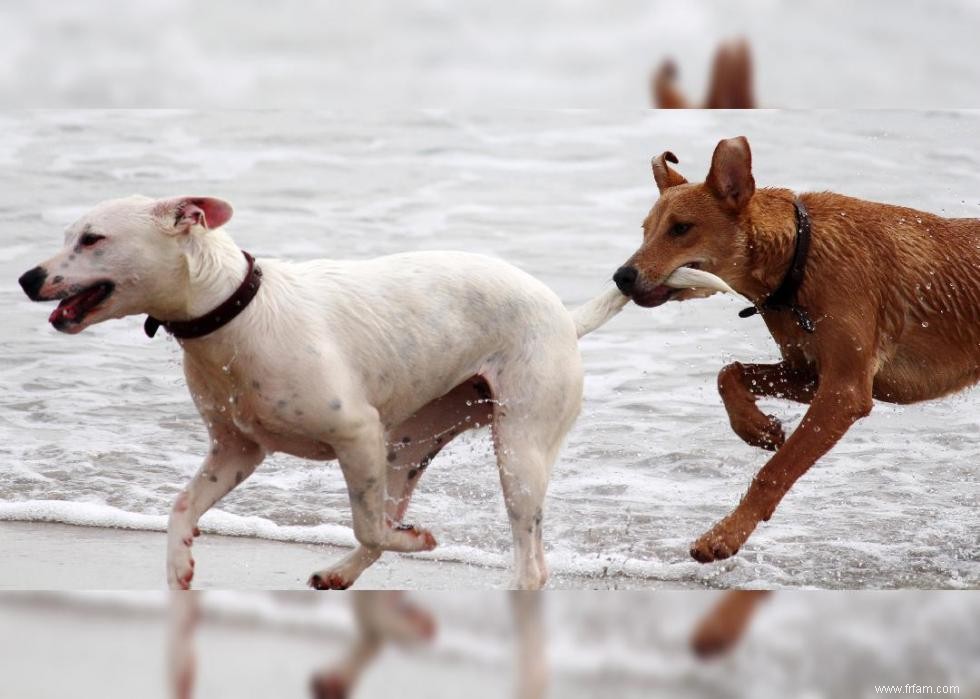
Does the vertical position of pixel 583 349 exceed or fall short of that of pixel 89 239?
it falls short

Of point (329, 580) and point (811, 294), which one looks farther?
point (811, 294)

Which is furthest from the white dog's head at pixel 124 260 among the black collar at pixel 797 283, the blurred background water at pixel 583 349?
the black collar at pixel 797 283

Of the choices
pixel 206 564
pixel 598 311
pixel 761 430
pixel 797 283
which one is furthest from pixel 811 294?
pixel 206 564

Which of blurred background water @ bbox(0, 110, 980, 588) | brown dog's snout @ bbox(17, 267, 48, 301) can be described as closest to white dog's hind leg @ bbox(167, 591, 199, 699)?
A: blurred background water @ bbox(0, 110, 980, 588)

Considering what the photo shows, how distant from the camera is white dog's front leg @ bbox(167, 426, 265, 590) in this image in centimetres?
356

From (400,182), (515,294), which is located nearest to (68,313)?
(515,294)

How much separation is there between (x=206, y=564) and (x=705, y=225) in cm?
194

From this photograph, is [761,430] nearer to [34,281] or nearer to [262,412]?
[262,412]

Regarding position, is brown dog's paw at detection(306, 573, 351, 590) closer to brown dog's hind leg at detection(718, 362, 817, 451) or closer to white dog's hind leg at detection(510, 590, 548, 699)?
brown dog's hind leg at detection(718, 362, 817, 451)

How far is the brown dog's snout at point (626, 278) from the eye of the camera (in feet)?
14.0

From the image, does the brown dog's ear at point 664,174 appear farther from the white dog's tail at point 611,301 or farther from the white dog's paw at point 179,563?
the white dog's paw at point 179,563

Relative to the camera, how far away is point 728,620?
85 cm

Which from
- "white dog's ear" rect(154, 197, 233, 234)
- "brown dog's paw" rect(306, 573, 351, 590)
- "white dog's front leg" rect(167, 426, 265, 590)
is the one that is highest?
"white dog's ear" rect(154, 197, 233, 234)

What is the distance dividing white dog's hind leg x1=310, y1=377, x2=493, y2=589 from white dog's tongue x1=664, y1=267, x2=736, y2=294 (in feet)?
2.33
